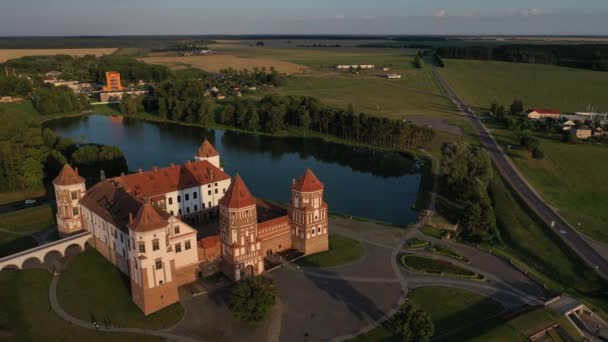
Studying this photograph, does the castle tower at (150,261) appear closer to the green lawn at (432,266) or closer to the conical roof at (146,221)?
the conical roof at (146,221)

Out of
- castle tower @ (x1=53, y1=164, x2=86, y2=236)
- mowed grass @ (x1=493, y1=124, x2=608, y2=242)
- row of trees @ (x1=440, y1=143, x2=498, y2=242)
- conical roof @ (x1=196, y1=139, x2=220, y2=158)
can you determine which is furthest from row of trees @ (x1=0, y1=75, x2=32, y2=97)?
mowed grass @ (x1=493, y1=124, x2=608, y2=242)

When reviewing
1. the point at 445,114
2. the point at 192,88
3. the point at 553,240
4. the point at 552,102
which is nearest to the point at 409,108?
the point at 445,114

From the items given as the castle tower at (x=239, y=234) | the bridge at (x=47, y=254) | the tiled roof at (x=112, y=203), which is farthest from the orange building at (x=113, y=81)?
the castle tower at (x=239, y=234)

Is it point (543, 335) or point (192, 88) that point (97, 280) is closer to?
point (543, 335)

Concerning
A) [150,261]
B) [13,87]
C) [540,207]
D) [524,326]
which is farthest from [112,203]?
[13,87]

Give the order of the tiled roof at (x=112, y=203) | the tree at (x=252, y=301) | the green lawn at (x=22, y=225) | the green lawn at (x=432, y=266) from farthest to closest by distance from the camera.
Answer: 1. the green lawn at (x=22, y=225)
2. the green lawn at (x=432, y=266)
3. the tiled roof at (x=112, y=203)
4. the tree at (x=252, y=301)

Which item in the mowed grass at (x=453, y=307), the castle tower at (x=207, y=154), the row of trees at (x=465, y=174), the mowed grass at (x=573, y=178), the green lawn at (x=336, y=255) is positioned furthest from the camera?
the row of trees at (x=465, y=174)

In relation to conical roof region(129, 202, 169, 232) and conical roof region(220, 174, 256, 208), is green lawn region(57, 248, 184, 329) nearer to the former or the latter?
conical roof region(129, 202, 169, 232)

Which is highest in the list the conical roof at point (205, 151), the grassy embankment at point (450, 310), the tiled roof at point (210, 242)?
the conical roof at point (205, 151)
